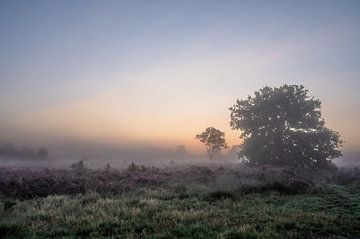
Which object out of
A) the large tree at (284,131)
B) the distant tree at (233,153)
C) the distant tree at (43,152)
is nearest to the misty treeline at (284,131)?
the large tree at (284,131)

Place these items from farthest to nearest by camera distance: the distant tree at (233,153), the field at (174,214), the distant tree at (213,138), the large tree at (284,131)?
1. the distant tree at (233,153)
2. the distant tree at (213,138)
3. the large tree at (284,131)
4. the field at (174,214)

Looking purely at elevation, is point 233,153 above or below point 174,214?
above

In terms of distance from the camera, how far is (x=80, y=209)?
14688 mm

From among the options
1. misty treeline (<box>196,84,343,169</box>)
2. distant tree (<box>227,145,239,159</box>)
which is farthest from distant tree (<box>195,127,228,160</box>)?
distant tree (<box>227,145,239,159</box>)

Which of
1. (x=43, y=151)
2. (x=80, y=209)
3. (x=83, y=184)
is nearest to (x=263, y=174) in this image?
(x=83, y=184)

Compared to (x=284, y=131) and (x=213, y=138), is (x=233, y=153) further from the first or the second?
(x=284, y=131)

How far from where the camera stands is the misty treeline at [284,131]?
46.8 m

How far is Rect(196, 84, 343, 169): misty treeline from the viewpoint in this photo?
154ft

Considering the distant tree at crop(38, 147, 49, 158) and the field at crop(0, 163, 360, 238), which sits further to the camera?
the distant tree at crop(38, 147, 49, 158)

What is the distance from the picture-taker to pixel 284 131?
48.3 m

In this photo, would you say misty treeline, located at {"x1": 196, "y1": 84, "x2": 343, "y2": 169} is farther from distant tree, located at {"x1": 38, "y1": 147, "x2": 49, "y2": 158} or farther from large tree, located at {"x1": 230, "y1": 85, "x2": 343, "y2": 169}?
distant tree, located at {"x1": 38, "y1": 147, "x2": 49, "y2": 158}

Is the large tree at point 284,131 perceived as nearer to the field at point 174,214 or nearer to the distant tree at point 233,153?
the field at point 174,214

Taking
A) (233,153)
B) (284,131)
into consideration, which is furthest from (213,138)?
(233,153)

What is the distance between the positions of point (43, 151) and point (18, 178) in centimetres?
9688
